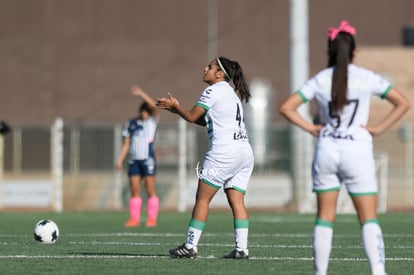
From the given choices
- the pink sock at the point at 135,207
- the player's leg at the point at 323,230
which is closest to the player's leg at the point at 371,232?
the player's leg at the point at 323,230

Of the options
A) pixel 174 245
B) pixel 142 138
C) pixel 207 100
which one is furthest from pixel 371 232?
pixel 142 138

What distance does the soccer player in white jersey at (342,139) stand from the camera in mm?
9336

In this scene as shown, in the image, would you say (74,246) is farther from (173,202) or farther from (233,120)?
(173,202)

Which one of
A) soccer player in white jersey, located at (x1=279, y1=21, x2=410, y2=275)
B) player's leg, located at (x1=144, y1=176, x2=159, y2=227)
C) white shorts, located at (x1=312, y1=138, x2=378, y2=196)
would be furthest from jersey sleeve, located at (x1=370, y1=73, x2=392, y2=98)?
player's leg, located at (x1=144, y1=176, x2=159, y2=227)

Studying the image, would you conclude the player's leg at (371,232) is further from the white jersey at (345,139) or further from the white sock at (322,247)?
the white sock at (322,247)

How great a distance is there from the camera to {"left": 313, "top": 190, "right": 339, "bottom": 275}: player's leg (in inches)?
367

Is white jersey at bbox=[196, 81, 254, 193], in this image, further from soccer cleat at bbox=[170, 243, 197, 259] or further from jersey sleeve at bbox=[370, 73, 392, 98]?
jersey sleeve at bbox=[370, 73, 392, 98]

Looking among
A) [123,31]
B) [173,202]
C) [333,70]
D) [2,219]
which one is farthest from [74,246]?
[123,31]

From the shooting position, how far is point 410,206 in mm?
33562

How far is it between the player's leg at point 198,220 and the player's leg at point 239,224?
320 mm

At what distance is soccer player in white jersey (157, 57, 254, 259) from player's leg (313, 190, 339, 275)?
3232mm

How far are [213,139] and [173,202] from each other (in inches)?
777

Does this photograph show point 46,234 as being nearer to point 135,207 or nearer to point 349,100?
point 135,207

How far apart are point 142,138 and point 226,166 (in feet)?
27.5
